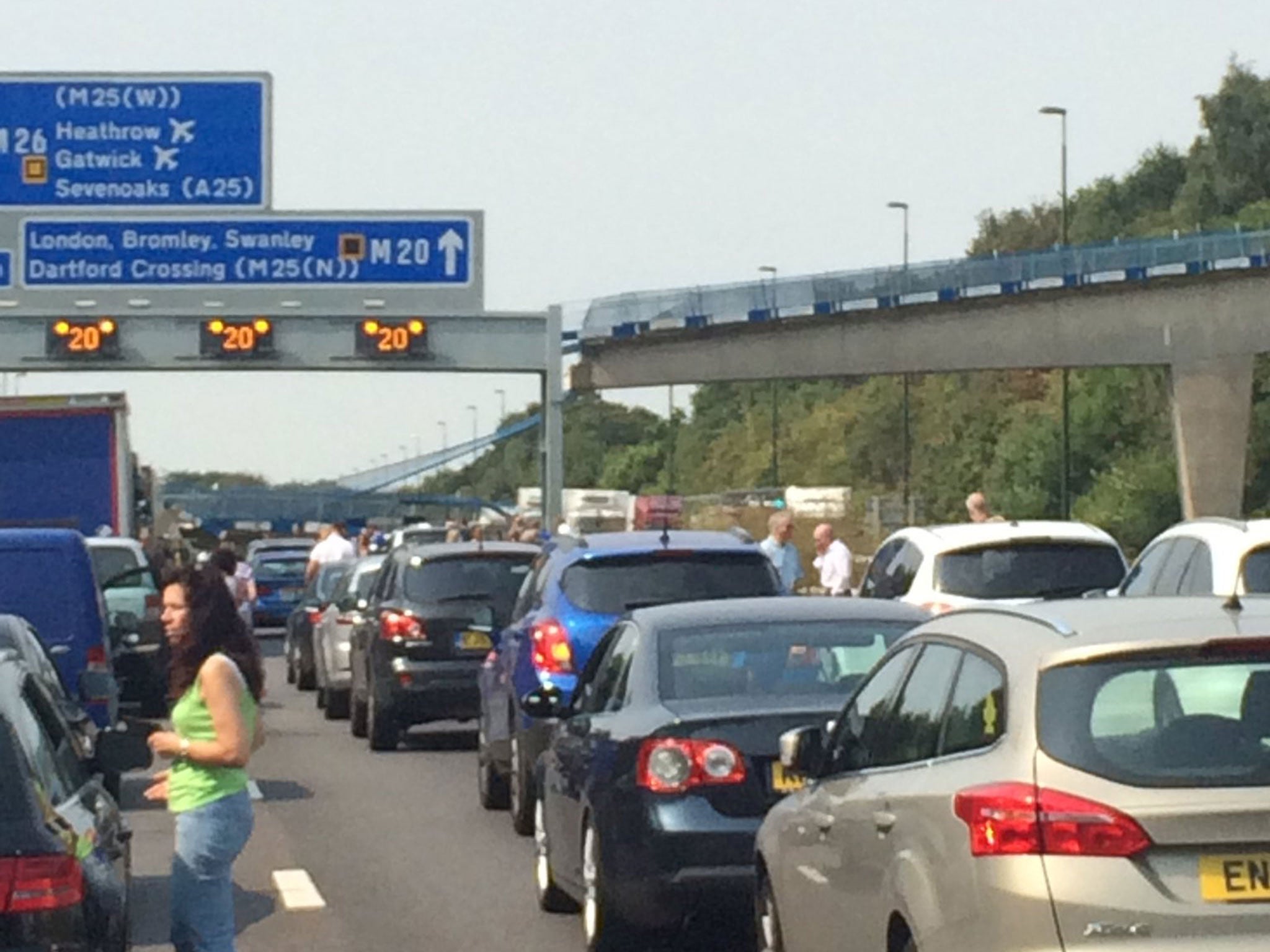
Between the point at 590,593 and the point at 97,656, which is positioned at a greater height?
the point at 590,593

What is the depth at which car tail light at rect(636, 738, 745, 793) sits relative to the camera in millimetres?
10969

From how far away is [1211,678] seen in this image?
724 centimetres

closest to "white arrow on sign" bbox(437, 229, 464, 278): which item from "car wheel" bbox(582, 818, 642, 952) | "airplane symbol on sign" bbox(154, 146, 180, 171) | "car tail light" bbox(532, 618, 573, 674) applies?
"airplane symbol on sign" bbox(154, 146, 180, 171)

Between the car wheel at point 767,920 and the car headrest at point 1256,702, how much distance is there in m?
2.46

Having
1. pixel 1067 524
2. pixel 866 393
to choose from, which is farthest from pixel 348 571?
pixel 866 393

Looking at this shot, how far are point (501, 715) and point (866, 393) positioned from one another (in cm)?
12026

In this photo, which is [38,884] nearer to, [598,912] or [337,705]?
[598,912]

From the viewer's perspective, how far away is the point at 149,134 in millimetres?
42500

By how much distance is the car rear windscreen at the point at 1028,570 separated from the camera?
71.3 feet

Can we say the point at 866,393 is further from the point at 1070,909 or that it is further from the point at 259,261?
the point at 1070,909

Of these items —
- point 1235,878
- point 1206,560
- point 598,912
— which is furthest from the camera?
point 1206,560

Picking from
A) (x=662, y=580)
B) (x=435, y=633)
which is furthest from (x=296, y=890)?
(x=435, y=633)

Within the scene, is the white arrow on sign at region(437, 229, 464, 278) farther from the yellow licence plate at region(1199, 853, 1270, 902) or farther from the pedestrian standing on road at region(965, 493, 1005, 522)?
the yellow licence plate at region(1199, 853, 1270, 902)

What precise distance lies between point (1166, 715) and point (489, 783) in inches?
452
